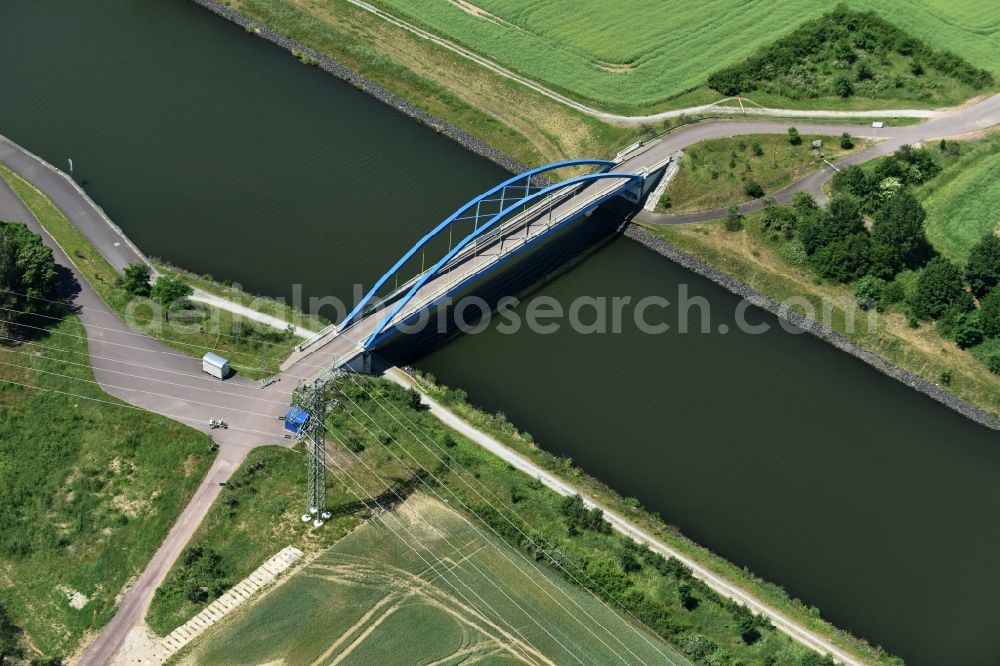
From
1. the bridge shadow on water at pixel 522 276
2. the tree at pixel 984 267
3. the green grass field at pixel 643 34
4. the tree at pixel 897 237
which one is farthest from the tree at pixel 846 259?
the green grass field at pixel 643 34

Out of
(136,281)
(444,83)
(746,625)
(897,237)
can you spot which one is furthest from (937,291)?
(136,281)

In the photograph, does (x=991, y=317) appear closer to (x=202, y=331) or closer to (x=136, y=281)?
(x=202, y=331)

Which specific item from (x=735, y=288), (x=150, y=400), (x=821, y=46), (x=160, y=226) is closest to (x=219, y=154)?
(x=160, y=226)

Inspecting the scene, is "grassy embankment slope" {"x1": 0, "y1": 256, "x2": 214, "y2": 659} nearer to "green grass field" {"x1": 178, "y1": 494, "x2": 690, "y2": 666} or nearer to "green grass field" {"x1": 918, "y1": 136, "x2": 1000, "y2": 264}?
"green grass field" {"x1": 178, "y1": 494, "x2": 690, "y2": 666}

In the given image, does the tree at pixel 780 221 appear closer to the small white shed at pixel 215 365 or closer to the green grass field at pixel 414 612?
the green grass field at pixel 414 612

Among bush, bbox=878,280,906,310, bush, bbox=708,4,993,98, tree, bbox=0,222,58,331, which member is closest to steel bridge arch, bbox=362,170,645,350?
bush, bbox=708,4,993,98

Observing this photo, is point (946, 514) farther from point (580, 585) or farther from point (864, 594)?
point (580, 585)
